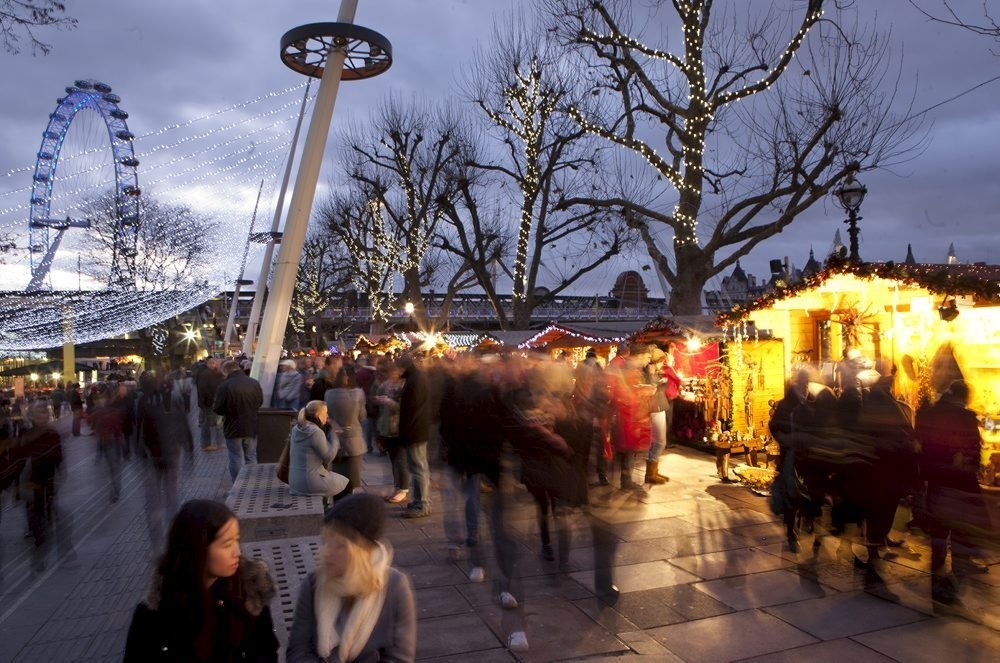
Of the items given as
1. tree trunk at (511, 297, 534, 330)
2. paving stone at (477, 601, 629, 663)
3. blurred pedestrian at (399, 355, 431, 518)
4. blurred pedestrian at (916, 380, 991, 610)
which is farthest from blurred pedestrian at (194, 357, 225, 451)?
tree trunk at (511, 297, 534, 330)

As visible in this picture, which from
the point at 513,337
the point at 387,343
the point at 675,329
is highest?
the point at 675,329

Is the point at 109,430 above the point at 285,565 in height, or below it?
above

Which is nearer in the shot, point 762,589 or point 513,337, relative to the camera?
point 762,589

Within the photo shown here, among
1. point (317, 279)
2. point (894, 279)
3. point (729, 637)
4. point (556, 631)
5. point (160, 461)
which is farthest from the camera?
point (317, 279)

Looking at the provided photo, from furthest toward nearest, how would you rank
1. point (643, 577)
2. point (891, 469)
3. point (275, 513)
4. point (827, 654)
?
point (643, 577) < point (275, 513) < point (891, 469) < point (827, 654)

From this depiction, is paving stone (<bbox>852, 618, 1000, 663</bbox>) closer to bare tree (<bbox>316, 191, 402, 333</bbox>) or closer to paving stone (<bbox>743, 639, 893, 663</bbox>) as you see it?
paving stone (<bbox>743, 639, 893, 663</bbox>)

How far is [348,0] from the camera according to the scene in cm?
1268

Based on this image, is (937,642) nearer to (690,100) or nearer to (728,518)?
(728,518)

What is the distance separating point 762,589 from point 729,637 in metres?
1.02

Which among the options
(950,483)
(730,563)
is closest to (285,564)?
(730,563)

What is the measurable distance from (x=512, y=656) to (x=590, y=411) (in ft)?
9.32

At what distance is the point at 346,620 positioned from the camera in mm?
2449

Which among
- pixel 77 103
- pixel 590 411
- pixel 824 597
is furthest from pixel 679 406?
pixel 77 103

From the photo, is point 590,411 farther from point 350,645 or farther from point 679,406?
point 679,406
